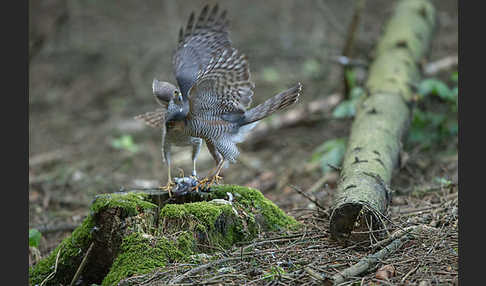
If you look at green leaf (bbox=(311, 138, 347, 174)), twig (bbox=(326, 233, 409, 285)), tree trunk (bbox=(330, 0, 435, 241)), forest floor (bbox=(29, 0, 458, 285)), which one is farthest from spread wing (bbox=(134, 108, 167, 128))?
twig (bbox=(326, 233, 409, 285))

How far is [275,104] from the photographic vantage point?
14.8ft

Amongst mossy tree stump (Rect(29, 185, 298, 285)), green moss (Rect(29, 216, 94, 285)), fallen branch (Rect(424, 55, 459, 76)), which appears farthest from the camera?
fallen branch (Rect(424, 55, 459, 76))

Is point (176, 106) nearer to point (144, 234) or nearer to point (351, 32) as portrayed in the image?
point (144, 234)

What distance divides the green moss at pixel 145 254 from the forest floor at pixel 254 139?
20 centimetres

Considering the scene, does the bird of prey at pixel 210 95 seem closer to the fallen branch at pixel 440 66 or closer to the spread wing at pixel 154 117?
the spread wing at pixel 154 117

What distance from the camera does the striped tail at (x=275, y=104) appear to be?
439 centimetres

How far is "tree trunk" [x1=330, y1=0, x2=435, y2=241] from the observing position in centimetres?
369

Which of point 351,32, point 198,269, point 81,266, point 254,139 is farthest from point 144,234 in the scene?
point 351,32

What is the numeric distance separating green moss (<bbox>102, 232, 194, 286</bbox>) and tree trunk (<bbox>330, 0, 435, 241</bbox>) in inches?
46.8

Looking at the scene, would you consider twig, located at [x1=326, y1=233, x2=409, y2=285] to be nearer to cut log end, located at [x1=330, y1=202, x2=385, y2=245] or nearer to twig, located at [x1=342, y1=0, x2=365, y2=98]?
cut log end, located at [x1=330, y1=202, x2=385, y2=245]

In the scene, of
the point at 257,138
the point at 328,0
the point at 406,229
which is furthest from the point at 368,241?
the point at 328,0

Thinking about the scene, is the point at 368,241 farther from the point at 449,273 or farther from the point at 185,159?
the point at 185,159

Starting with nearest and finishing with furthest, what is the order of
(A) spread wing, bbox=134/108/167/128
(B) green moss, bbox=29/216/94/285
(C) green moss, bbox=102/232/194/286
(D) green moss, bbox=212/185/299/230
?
1. (C) green moss, bbox=102/232/194/286
2. (B) green moss, bbox=29/216/94/285
3. (D) green moss, bbox=212/185/299/230
4. (A) spread wing, bbox=134/108/167/128

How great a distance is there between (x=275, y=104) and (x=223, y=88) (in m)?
0.53
